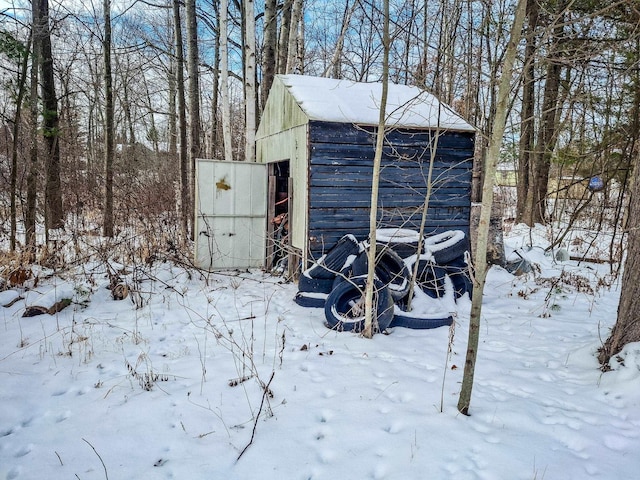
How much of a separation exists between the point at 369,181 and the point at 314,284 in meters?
1.87

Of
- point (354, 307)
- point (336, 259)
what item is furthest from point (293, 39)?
point (354, 307)

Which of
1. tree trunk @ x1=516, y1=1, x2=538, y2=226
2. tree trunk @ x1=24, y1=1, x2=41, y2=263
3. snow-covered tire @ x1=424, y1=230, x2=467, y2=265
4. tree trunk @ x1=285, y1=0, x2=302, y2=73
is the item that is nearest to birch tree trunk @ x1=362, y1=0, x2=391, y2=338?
snow-covered tire @ x1=424, y1=230, x2=467, y2=265

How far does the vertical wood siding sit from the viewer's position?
19.7 ft

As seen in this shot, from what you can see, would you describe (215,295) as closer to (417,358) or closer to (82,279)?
(82,279)

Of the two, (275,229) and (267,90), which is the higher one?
(267,90)

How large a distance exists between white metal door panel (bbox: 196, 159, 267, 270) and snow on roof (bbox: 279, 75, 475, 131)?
1.60 meters

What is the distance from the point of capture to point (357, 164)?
6.16m

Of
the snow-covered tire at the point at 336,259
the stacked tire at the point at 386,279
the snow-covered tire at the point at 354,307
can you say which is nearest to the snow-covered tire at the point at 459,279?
the stacked tire at the point at 386,279

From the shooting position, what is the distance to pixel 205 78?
18.6 m

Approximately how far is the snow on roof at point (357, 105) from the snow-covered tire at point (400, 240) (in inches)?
61.4

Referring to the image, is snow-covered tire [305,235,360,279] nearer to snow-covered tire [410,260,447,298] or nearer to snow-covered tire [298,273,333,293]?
snow-covered tire [298,273,333,293]

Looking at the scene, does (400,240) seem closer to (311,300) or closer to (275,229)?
(311,300)

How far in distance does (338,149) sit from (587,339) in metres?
3.90

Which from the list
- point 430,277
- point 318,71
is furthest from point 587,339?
point 318,71
